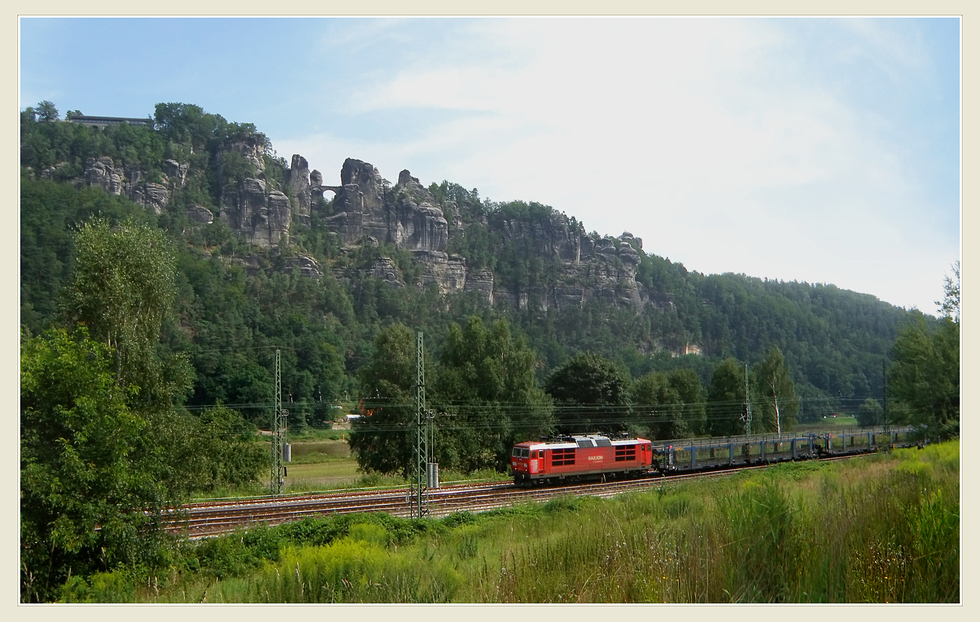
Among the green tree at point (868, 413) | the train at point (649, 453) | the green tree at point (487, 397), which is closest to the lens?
the train at point (649, 453)

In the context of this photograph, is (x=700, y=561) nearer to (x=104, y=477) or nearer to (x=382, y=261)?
(x=104, y=477)

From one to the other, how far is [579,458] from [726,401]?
33455mm

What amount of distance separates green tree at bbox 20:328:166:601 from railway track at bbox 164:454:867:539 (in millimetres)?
1777

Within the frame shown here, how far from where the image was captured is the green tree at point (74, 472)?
14133 millimetres

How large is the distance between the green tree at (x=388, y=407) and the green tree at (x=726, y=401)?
2972cm

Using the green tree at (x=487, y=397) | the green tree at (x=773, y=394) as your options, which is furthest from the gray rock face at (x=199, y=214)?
the green tree at (x=773, y=394)

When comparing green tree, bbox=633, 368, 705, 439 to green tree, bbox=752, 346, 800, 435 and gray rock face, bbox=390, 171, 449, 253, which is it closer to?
green tree, bbox=752, 346, 800, 435

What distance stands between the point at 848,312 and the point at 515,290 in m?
66.5

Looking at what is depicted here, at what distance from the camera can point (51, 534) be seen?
13.9 meters

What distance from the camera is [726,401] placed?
199 feet

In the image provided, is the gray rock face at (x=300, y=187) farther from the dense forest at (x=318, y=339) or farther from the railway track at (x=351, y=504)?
the railway track at (x=351, y=504)

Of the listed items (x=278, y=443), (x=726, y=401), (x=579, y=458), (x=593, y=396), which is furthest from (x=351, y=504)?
(x=726, y=401)

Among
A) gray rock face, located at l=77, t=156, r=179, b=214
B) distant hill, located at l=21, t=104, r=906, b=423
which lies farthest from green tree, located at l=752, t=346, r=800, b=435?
gray rock face, located at l=77, t=156, r=179, b=214

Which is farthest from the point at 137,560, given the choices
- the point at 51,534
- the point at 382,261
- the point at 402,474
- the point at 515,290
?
the point at 515,290
